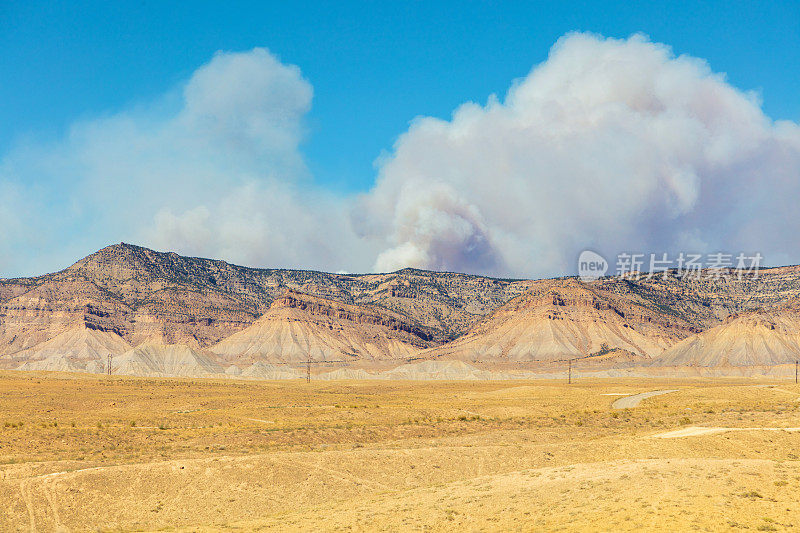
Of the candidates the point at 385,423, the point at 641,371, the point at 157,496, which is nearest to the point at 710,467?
the point at 157,496

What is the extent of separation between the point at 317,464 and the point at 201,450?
1014 centimetres

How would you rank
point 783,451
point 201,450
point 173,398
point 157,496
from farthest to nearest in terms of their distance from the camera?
point 173,398
point 201,450
point 783,451
point 157,496

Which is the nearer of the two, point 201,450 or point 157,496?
point 157,496

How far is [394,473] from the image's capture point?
34.5 metres

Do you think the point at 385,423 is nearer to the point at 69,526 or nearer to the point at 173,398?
the point at 69,526

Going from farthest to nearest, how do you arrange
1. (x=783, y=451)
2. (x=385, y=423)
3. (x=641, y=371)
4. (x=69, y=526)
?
(x=641, y=371)
(x=385, y=423)
(x=783, y=451)
(x=69, y=526)

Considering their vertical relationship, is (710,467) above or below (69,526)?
above

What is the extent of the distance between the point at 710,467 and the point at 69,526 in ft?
76.2

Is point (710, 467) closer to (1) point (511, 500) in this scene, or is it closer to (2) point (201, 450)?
(1) point (511, 500)

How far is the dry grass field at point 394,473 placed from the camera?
77.0ft

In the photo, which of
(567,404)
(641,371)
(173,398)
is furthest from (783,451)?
(641,371)

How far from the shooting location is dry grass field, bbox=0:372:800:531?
77.0ft

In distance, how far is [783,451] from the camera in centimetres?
3803

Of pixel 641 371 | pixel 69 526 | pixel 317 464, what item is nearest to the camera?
pixel 69 526
